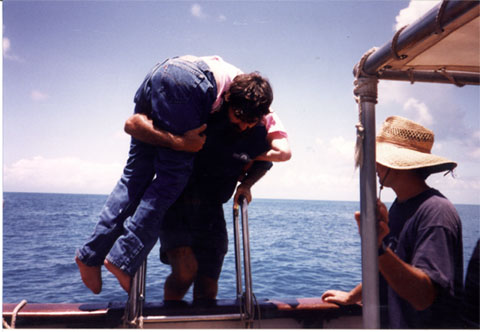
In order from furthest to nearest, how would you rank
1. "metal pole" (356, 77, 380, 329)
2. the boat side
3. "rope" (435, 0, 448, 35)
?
the boat side
"metal pole" (356, 77, 380, 329)
"rope" (435, 0, 448, 35)

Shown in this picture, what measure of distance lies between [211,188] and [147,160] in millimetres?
433

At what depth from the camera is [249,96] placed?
1716 mm

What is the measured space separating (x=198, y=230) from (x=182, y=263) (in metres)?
0.21

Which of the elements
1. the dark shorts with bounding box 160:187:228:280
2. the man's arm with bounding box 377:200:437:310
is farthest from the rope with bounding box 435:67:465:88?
the dark shorts with bounding box 160:187:228:280

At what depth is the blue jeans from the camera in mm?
1570

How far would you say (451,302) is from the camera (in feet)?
4.58

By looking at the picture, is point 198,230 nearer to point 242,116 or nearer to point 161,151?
point 161,151

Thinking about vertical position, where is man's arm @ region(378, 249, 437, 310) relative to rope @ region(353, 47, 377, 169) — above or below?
below

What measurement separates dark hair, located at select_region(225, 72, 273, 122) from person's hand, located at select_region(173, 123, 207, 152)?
0.77 feet

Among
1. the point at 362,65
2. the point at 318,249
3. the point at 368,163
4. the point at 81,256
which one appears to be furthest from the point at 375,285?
the point at 318,249

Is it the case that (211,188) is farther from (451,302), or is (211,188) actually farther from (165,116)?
(451,302)

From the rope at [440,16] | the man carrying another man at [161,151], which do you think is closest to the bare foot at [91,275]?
the man carrying another man at [161,151]

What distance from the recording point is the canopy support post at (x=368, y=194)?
4.19ft

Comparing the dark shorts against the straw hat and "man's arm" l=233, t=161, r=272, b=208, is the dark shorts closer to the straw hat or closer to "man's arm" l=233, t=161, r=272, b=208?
"man's arm" l=233, t=161, r=272, b=208
